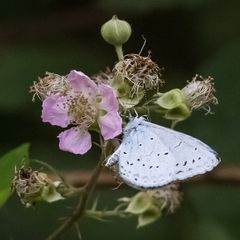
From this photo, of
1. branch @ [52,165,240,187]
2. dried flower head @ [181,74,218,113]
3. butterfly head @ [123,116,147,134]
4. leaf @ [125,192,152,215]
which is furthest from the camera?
branch @ [52,165,240,187]

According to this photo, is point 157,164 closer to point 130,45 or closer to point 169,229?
point 169,229

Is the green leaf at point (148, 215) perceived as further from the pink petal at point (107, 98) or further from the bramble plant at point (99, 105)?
the pink petal at point (107, 98)

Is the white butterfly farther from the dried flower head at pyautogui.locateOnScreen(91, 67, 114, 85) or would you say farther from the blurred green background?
the blurred green background

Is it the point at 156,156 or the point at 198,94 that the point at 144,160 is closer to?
the point at 156,156

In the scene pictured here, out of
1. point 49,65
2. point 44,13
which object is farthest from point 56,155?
point 44,13

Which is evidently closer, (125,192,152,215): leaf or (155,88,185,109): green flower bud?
(155,88,185,109): green flower bud

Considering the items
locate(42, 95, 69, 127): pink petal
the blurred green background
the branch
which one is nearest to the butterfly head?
locate(42, 95, 69, 127): pink petal
